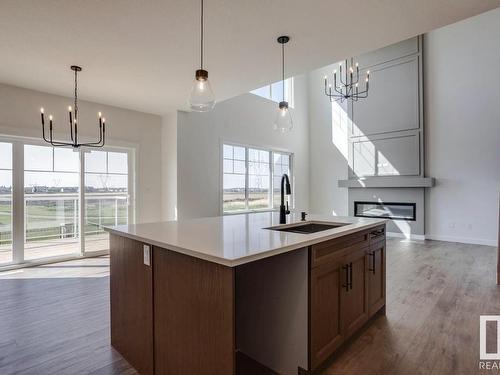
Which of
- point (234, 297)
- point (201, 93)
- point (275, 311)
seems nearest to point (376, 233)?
point (275, 311)

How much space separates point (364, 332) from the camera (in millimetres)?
2312

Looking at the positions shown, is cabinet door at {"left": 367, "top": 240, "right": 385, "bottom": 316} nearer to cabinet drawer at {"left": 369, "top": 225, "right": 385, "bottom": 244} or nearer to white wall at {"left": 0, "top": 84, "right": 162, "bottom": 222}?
cabinet drawer at {"left": 369, "top": 225, "right": 385, "bottom": 244}

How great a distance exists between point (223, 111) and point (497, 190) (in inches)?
218

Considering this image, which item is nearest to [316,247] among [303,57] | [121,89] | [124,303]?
[124,303]

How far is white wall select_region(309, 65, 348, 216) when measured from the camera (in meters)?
7.63

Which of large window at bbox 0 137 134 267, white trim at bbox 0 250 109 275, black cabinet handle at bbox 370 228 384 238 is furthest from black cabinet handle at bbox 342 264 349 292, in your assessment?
white trim at bbox 0 250 109 275

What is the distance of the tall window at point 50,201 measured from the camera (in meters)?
4.26

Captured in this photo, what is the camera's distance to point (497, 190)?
535 centimetres

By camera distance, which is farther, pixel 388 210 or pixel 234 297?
pixel 388 210

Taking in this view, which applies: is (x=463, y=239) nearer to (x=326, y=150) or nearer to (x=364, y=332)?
(x=326, y=150)

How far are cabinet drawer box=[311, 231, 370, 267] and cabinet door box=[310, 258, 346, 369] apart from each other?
0.04m

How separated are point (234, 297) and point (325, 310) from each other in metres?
0.79

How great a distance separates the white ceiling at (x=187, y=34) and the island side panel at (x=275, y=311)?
2003 millimetres

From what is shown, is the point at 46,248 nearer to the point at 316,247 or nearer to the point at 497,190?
the point at 316,247
